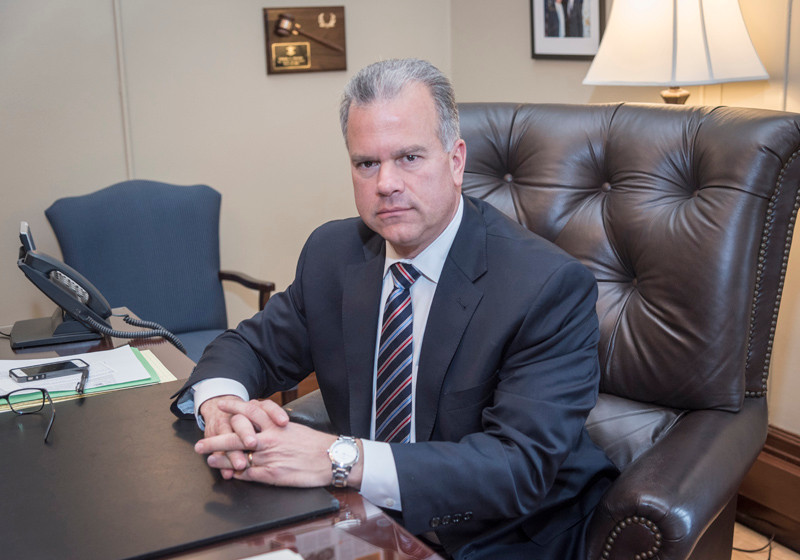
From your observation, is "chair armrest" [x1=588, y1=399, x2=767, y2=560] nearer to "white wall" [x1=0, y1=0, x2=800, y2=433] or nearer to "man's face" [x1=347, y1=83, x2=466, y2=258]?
"man's face" [x1=347, y1=83, x2=466, y2=258]

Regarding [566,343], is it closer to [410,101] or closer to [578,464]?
[578,464]

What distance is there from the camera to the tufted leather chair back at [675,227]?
5.40ft

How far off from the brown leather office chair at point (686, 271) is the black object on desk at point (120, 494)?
2.21 ft

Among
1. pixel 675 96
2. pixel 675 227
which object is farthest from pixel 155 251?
pixel 675 227

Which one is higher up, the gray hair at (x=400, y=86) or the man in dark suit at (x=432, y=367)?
the gray hair at (x=400, y=86)

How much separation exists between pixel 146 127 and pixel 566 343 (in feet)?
8.87

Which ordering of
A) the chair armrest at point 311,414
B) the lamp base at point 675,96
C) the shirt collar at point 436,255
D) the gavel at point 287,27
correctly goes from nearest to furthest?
1. the shirt collar at point 436,255
2. the chair armrest at point 311,414
3. the lamp base at point 675,96
4. the gavel at point 287,27

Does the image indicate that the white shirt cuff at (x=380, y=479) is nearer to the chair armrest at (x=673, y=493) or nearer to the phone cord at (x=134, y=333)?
the chair armrest at (x=673, y=493)

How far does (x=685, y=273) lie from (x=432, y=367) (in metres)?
0.62

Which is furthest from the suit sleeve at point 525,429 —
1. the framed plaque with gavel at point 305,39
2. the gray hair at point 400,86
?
the framed plaque with gavel at point 305,39

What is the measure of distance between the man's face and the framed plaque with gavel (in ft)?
7.88

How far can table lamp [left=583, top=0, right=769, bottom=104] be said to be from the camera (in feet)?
7.09

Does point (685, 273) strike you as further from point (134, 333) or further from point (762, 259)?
point (134, 333)

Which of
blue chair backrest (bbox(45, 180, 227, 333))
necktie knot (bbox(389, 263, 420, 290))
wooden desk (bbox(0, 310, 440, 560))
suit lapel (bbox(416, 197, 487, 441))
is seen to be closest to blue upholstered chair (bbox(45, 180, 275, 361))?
blue chair backrest (bbox(45, 180, 227, 333))
